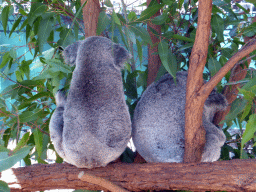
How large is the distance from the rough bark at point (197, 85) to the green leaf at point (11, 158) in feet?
1.54

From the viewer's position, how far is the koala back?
78cm

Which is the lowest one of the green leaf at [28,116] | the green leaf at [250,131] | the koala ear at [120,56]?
the green leaf at [28,116]

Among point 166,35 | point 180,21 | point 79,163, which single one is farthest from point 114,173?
point 180,21

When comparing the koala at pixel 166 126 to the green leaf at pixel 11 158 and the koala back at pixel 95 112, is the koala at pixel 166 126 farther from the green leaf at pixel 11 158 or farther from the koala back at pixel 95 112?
the green leaf at pixel 11 158

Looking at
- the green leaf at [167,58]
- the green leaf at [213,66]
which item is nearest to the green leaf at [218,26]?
the green leaf at [213,66]

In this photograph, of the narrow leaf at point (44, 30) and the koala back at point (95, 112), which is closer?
the koala back at point (95, 112)

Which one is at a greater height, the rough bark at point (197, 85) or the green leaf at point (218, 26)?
the green leaf at point (218, 26)

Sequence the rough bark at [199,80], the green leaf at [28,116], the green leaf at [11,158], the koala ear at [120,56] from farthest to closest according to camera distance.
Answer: the green leaf at [28,116]
the koala ear at [120,56]
the rough bark at [199,80]
the green leaf at [11,158]

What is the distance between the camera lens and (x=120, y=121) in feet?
2.67

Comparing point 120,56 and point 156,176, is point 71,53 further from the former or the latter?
point 156,176

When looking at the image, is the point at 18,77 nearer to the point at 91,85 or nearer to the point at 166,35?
the point at 91,85

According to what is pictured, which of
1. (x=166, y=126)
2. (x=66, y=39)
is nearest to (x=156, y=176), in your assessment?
(x=166, y=126)

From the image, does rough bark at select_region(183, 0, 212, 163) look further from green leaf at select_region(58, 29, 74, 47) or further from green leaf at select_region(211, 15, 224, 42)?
green leaf at select_region(58, 29, 74, 47)

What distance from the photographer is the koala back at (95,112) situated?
0.78 m
